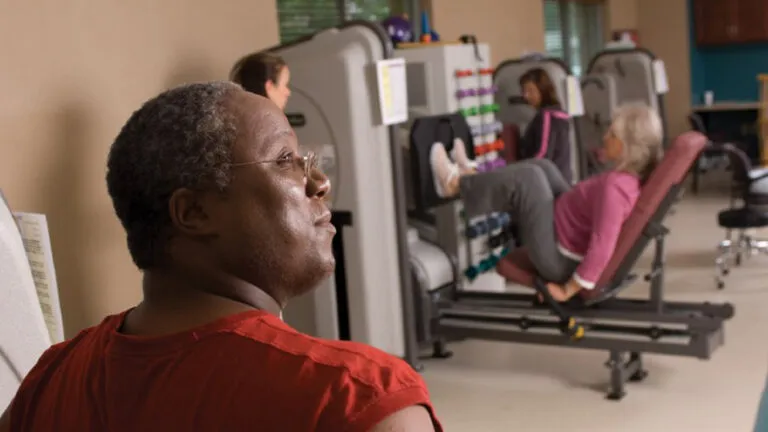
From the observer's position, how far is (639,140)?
3.98 metres

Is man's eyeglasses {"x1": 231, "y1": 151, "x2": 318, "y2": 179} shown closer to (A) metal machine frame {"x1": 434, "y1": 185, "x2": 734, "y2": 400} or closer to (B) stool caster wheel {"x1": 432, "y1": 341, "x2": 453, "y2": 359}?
(A) metal machine frame {"x1": 434, "y1": 185, "x2": 734, "y2": 400}

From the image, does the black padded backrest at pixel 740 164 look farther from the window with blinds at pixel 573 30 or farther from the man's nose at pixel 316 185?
the man's nose at pixel 316 185

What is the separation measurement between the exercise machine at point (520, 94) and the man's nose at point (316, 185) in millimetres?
5564

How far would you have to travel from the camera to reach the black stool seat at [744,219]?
18.5 ft

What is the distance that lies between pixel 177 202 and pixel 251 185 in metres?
0.08

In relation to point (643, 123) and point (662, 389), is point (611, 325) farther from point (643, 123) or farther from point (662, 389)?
point (643, 123)

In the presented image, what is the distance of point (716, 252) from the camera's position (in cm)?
664

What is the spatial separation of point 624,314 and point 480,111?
1.60 m

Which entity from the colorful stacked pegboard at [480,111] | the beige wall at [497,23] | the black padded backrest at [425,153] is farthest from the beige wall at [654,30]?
the black padded backrest at [425,153]

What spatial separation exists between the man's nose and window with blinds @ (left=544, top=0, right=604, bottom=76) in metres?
9.33

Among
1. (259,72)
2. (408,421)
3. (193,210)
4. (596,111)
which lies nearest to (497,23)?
(596,111)

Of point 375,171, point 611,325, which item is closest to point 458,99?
point 375,171

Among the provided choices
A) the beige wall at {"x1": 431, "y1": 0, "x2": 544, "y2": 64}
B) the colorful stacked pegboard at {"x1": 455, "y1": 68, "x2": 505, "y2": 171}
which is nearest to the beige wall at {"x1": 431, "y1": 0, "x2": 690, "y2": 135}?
the beige wall at {"x1": 431, "y1": 0, "x2": 544, "y2": 64}

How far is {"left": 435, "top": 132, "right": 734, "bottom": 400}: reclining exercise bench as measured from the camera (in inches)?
150
